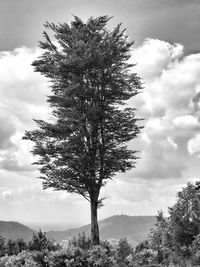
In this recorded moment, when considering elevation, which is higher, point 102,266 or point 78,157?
point 78,157

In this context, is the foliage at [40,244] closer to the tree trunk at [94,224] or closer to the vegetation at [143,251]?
the vegetation at [143,251]

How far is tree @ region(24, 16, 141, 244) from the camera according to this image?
2717cm

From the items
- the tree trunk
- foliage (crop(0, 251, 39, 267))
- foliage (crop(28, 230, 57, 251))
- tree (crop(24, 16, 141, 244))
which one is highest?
tree (crop(24, 16, 141, 244))

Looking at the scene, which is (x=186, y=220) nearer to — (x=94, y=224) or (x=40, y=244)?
(x=94, y=224)

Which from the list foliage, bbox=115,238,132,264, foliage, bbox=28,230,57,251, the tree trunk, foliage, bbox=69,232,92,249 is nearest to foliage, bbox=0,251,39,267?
foliage, bbox=28,230,57,251

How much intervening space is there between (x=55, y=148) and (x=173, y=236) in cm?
998

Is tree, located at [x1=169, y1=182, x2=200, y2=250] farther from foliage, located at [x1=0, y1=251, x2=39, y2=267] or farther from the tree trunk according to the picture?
foliage, located at [x1=0, y1=251, x2=39, y2=267]

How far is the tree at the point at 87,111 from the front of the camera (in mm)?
27172

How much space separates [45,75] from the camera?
29672mm

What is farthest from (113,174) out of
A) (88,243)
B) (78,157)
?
(88,243)

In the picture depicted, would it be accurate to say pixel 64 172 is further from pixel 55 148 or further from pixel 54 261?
pixel 54 261

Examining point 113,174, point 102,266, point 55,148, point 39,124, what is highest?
point 39,124

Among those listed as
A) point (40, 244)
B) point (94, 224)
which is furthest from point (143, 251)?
point (40, 244)

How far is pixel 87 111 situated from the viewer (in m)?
27.5
